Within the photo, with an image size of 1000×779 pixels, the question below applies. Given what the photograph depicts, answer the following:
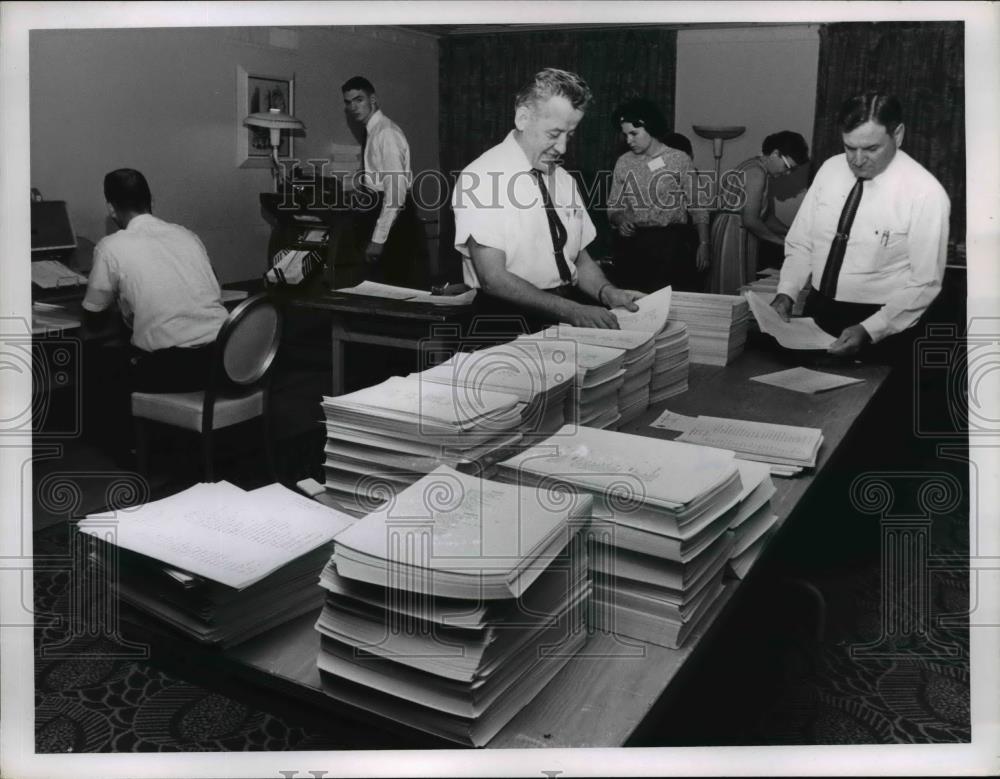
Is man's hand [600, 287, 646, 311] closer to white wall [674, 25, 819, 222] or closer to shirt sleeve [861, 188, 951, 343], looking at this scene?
white wall [674, 25, 819, 222]

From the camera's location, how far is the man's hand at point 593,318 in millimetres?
2352

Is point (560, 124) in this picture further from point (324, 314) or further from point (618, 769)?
point (618, 769)

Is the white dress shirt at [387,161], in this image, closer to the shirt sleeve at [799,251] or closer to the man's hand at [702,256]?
the man's hand at [702,256]

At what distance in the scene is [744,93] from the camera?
2.97 meters

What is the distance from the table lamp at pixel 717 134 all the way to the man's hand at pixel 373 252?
117 centimetres

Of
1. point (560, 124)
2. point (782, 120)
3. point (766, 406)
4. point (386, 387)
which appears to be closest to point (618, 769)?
point (386, 387)

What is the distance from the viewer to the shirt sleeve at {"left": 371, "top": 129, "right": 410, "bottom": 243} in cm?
264

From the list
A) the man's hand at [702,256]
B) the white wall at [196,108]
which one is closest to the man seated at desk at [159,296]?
the white wall at [196,108]

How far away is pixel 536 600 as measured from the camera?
1094mm

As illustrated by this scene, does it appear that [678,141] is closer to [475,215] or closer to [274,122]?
[475,215]

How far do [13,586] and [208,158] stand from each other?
1.36 meters

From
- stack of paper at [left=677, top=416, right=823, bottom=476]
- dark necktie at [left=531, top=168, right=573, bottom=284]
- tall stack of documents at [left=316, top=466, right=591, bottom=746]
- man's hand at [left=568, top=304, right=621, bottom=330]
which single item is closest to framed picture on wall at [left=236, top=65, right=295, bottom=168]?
dark necktie at [left=531, top=168, right=573, bottom=284]

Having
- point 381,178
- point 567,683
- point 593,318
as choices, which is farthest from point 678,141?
point 567,683

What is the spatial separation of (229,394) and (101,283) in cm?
57
